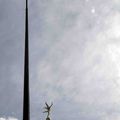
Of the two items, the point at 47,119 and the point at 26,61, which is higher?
the point at 47,119

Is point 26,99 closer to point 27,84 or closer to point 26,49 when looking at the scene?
point 27,84

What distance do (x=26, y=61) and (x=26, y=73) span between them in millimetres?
517

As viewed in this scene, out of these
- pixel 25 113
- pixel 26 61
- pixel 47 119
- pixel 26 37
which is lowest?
pixel 25 113

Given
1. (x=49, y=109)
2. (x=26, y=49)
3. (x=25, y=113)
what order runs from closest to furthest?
1. (x=25, y=113)
2. (x=26, y=49)
3. (x=49, y=109)

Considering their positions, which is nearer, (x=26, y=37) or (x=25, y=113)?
(x=25, y=113)

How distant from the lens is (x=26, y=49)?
13148mm

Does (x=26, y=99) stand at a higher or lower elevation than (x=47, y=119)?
lower

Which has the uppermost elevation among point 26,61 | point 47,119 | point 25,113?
point 47,119

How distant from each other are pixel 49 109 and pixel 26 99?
41.1m

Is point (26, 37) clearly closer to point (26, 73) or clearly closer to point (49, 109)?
point (26, 73)

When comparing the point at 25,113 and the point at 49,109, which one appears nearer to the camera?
the point at 25,113

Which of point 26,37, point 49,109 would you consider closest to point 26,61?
point 26,37

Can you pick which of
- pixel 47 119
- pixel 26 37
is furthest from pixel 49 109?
pixel 26 37

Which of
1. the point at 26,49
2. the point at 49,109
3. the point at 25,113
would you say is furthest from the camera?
the point at 49,109
